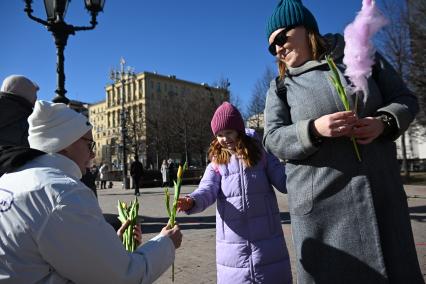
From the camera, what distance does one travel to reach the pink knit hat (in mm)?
3225

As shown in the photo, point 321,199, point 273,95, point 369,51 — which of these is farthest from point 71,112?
point 369,51

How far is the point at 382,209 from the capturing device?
176cm

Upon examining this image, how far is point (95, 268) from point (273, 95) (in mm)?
1294

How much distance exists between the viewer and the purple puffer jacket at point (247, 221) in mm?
2820

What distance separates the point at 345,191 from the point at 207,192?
1454mm

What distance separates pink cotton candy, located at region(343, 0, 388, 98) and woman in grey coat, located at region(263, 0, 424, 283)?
0.12 meters

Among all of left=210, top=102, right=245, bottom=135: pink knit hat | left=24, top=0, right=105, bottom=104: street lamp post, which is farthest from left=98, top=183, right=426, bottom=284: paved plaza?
left=24, top=0, right=105, bottom=104: street lamp post

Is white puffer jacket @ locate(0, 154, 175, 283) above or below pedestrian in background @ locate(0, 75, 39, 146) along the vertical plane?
below

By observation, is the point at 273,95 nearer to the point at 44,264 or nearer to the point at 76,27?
the point at 44,264

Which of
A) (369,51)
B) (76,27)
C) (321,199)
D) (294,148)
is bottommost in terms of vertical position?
(321,199)

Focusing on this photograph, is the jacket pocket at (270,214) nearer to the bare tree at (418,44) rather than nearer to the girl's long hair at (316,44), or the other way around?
the girl's long hair at (316,44)

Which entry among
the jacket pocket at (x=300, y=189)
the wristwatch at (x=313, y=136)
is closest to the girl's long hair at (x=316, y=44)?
the wristwatch at (x=313, y=136)

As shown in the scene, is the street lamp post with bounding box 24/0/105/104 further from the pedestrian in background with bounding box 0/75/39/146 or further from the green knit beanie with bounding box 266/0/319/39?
the green knit beanie with bounding box 266/0/319/39

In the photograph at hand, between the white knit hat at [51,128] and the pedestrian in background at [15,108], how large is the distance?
1.65m
